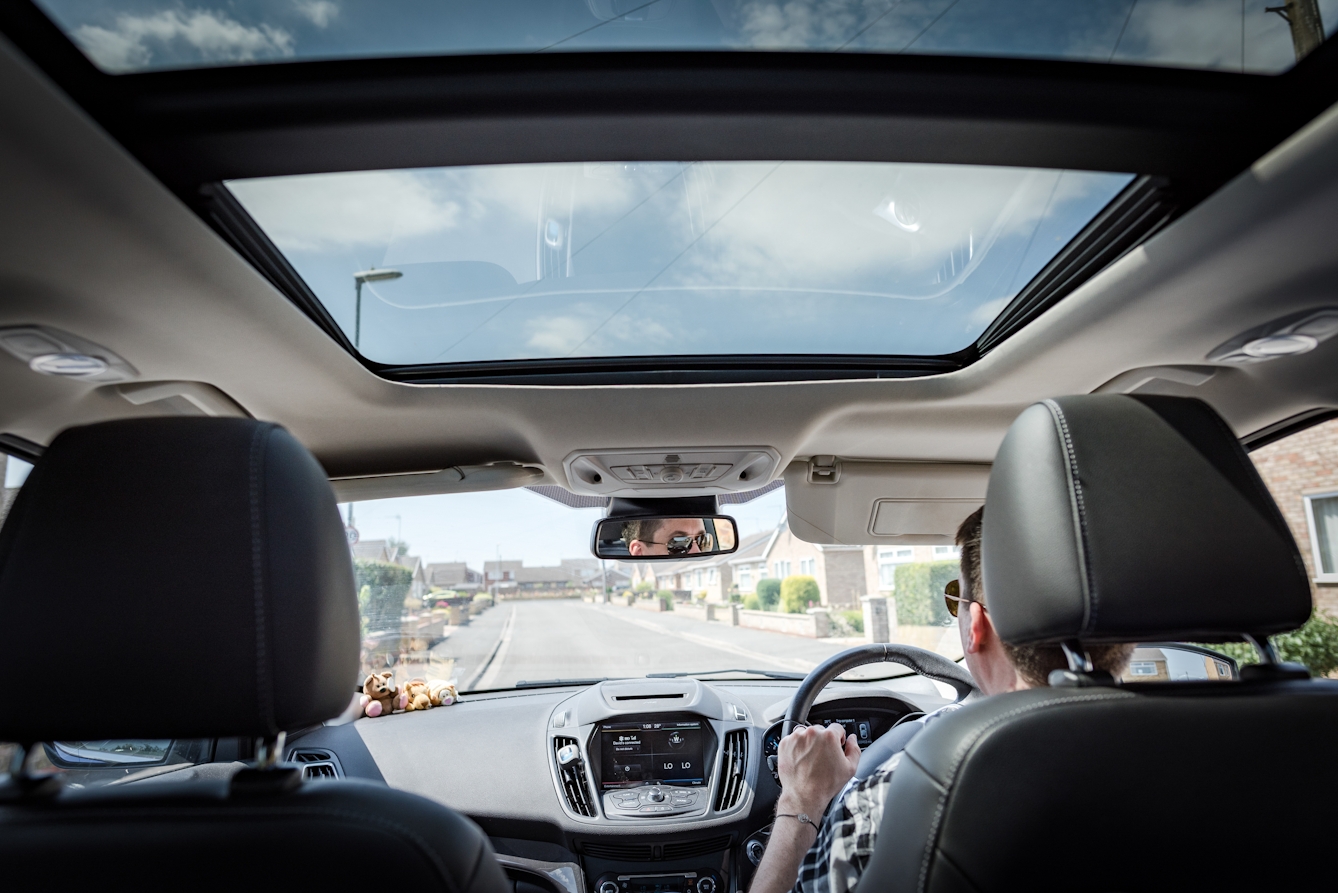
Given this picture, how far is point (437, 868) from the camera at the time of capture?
1311 mm

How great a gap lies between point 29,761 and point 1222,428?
91.7 inches

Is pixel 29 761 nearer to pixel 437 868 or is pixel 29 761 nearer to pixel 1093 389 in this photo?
pixel 437 868

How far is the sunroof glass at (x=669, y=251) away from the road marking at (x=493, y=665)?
2.18 m

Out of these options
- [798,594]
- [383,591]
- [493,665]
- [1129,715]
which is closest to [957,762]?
[1129,715]

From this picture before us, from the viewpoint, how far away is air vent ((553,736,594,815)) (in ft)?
12.2

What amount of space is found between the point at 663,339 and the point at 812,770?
5.44 feet

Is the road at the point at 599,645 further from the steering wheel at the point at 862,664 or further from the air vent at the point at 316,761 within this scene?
the air vent at the point at 316,761

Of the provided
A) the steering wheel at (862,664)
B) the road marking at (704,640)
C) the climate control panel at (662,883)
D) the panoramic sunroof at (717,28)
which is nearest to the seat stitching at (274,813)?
the panoramic sunroof at (717,28)

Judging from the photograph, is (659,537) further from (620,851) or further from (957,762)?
(957,762)

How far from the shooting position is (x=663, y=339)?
3188 millimetres

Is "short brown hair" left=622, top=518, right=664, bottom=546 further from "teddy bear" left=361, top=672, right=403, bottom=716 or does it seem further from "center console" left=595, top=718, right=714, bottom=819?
"teddy bear" left=361, top=672, right=403, bottom=716

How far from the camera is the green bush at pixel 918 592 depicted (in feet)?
13.8

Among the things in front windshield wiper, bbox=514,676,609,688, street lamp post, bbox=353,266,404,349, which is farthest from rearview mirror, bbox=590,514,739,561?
street lamp post, bbox=353,266,404,349

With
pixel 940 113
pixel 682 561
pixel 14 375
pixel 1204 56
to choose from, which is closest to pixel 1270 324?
pixel 1204 56
